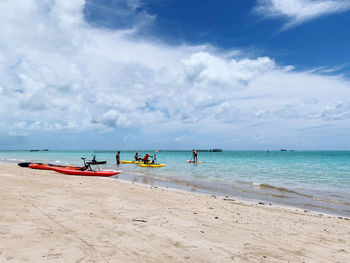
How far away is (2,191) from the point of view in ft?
27.2

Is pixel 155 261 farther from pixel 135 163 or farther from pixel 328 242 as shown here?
pixel 135 163

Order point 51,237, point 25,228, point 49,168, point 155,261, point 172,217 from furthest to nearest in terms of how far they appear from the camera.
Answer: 1. point 49,168
2. point 172,217
3. point 25,228
4. point 51,237
5. point 155,261

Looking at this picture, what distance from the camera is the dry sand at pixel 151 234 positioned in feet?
13.2

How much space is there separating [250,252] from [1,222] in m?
4.97

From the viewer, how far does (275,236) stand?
18.7 ft

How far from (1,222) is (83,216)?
1.64 metres

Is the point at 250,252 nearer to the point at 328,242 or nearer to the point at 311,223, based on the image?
the point at 328,242

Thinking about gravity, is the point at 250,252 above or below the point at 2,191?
below

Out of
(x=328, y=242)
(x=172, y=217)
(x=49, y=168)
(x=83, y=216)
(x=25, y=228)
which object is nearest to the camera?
(x=25, y=228)

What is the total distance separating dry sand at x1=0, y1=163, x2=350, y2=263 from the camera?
403 centimetres

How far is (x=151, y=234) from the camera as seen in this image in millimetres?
5066

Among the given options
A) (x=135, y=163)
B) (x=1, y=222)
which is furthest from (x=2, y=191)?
(x=135, y=163)

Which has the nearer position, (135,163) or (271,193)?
(271,193)

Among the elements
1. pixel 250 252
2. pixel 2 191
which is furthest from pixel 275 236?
pixel 2 191
